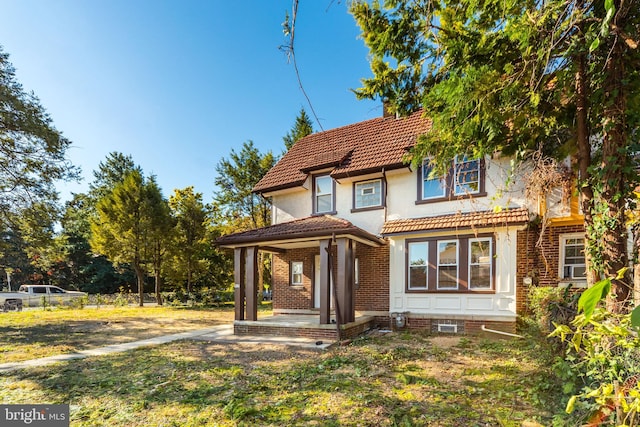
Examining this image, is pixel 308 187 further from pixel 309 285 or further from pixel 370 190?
pixel 309 285

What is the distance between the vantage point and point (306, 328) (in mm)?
9570

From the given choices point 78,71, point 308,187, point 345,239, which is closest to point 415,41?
point 345,239

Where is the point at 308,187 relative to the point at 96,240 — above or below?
above

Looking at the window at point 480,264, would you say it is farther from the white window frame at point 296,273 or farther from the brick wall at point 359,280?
the white window frame at point 296,273

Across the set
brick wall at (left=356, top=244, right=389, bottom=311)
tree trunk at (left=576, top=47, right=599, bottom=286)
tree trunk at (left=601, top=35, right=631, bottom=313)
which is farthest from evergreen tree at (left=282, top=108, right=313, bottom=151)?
tree trunk at (left=601, top=35, right=631, bottom=313)

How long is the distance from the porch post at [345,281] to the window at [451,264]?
86.7 inches

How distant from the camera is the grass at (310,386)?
4.39 m

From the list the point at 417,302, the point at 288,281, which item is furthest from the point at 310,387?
the point at 288,281

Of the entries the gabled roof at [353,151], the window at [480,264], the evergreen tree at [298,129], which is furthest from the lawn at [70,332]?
the evergreen tree at [298,129]

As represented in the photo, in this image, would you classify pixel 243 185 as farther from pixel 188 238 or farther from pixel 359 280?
pixel 359 280

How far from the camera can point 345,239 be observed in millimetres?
9812

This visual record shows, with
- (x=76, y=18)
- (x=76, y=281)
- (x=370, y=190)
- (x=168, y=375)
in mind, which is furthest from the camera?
(x=76, y=281)

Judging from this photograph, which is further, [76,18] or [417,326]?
[417,326]

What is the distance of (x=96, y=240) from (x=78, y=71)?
14363 mm
